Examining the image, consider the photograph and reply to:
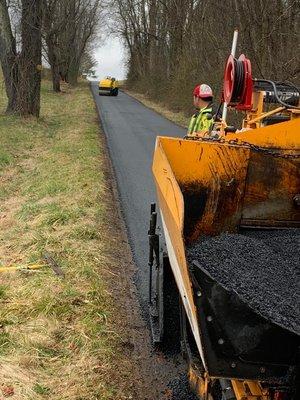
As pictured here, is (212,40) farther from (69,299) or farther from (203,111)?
(69,299)

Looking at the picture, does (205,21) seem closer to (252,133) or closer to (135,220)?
(135,220)

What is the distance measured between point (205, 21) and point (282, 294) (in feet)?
61.2

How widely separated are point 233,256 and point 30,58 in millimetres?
14613

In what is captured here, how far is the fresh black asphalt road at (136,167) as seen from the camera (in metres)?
5.85

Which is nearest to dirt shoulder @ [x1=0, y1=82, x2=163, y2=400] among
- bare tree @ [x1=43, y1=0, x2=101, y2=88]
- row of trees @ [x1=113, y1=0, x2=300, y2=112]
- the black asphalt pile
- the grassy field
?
the grassy field

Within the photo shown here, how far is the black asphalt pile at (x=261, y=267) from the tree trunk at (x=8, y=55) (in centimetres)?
1429

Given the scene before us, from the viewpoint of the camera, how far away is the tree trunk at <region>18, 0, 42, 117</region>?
1612cm

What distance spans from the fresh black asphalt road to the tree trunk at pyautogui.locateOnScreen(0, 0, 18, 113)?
2.98 m

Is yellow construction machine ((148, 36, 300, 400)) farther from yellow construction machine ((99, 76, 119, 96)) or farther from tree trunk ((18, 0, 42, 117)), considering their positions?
yellow construction machine ((99, 76, 119, 96))

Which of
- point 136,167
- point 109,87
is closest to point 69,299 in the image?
point 136,167

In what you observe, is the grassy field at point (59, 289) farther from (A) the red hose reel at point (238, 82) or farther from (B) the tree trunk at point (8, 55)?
(B) the tree trunk at point (8, 55)

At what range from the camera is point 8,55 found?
1659cm

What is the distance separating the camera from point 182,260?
251 centimetres

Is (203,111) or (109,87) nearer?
(203,111)
